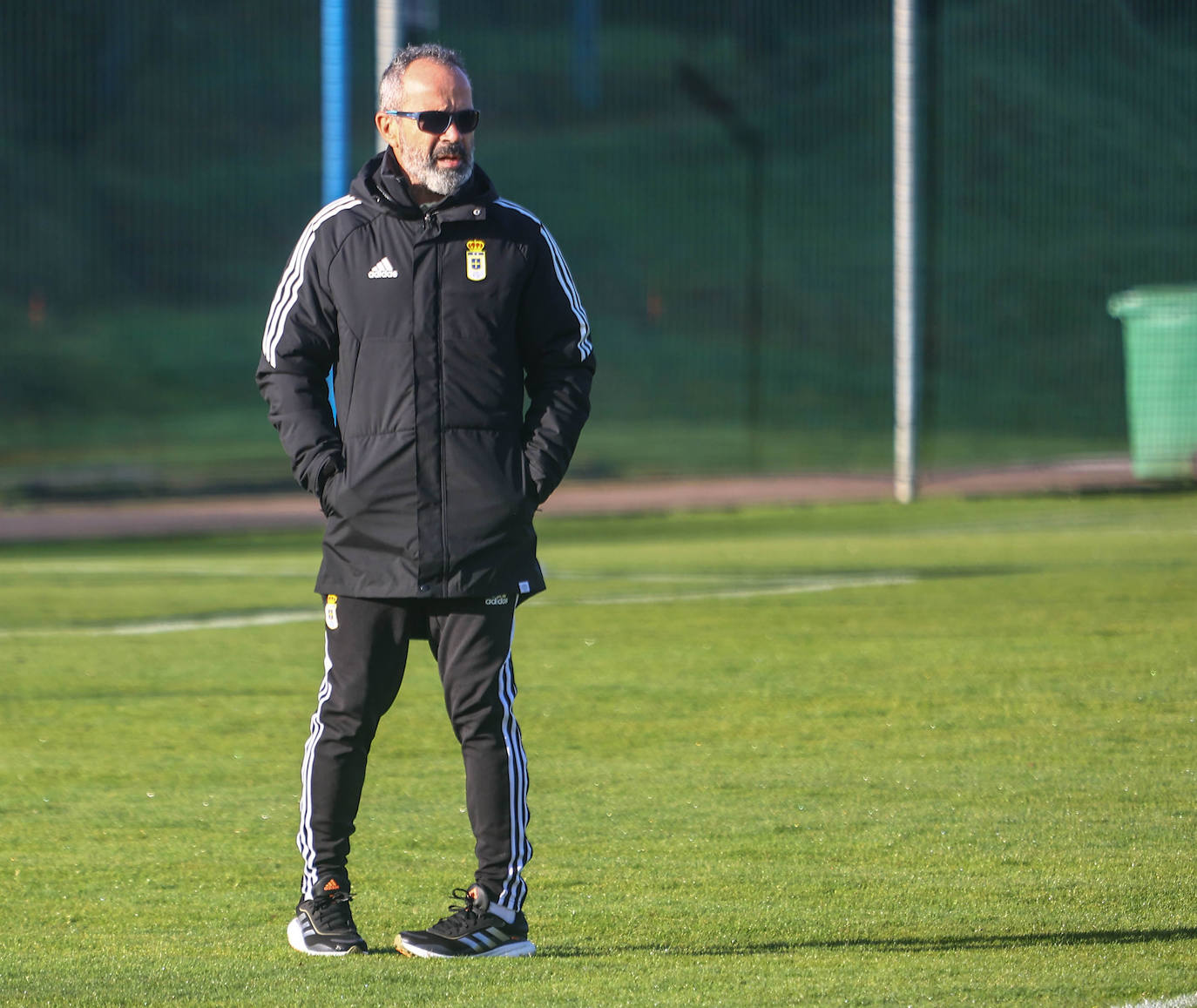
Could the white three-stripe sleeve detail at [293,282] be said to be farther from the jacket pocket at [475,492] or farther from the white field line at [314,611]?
the white field line at [314,611]

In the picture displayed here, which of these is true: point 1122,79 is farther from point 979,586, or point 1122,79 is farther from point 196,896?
point 196,896

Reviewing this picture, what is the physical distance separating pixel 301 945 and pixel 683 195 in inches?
1682

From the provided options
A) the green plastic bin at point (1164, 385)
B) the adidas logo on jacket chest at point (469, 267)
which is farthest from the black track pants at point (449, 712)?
the green plastic bin at point (1164, 385)

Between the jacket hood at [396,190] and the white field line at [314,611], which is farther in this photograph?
the white field line at [314,611]

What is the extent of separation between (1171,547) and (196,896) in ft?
29.5

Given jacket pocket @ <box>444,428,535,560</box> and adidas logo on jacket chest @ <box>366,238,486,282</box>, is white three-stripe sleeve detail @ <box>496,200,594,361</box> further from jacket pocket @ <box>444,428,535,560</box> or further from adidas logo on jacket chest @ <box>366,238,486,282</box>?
jacket pocket @ <box>444,428,535,560</box>

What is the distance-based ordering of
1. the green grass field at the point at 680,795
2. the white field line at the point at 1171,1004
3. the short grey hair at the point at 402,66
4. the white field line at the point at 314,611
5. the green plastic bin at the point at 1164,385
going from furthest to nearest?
the green plastic bin at the point at 1164,385, the white field line at the point at 314,611, the short grey hair at the point at 402,66, the green grass field at the point at 680,795, the white field line at the point at 1171,1004

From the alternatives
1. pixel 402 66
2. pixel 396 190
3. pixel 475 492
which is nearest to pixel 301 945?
pixel 475 492

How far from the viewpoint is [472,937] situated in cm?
460

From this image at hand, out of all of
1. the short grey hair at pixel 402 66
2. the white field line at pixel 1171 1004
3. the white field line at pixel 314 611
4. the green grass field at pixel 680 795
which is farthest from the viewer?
the white field line at pixel 314 611

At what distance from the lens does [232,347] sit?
A: 38.5 m

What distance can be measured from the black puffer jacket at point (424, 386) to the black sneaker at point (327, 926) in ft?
2.24

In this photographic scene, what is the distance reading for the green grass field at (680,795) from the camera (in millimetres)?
4535

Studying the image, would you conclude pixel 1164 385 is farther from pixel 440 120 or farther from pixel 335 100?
pixel 440 120
